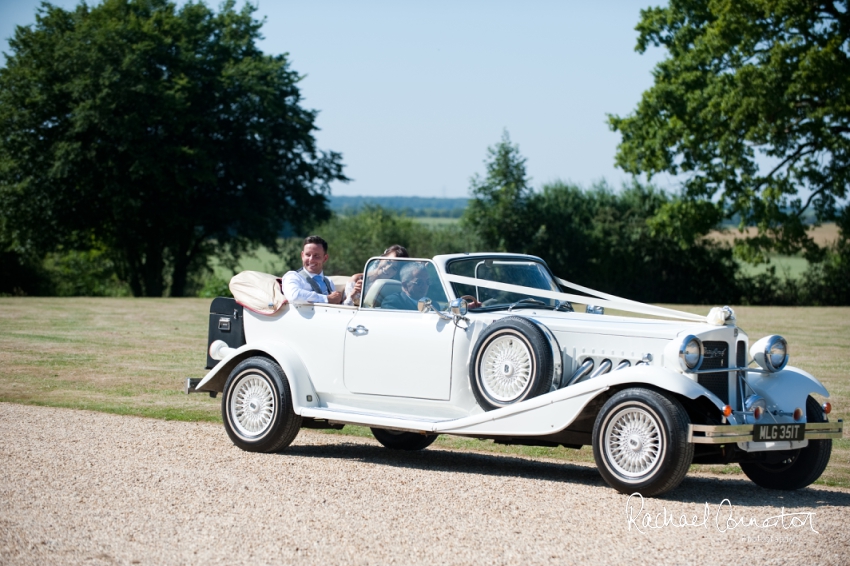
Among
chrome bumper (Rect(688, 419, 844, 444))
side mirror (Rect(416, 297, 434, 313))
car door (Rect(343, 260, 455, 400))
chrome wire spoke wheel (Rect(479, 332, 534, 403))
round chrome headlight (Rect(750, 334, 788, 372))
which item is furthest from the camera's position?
side mirror (Rect(416, 297, 434, 313))

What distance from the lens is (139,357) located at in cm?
1706

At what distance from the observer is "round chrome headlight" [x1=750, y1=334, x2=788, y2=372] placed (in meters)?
7.95

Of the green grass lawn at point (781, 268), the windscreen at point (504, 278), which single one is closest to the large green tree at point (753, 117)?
the green grass lawn at point (781, 268)

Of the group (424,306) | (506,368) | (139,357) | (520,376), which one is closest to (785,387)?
(520,376)

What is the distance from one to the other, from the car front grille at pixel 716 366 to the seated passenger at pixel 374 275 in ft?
9.47

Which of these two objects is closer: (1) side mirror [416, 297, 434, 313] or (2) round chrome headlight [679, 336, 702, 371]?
(2) round chrome headlight [679, 336, 702, 371]

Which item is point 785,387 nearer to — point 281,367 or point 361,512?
point 361,512

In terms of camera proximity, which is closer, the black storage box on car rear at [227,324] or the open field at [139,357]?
the black storage box on car rear at [227,324]

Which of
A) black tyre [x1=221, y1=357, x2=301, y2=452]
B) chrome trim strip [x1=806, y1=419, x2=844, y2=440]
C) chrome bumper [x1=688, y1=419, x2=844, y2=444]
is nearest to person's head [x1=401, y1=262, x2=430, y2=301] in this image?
black tyre [x1=221, y1=357, x2=301, y2=452]

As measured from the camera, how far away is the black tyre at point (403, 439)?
9461 millimetres

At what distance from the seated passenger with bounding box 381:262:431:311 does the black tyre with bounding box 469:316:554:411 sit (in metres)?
1.00

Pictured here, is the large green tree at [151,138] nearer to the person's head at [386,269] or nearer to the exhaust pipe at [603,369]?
the person's head at [386,269]

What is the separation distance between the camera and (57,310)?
27359 millimetres

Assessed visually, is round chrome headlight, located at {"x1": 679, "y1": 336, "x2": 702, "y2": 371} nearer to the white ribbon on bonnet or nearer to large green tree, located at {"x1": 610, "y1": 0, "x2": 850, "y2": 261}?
the white ribbon on bonnet
